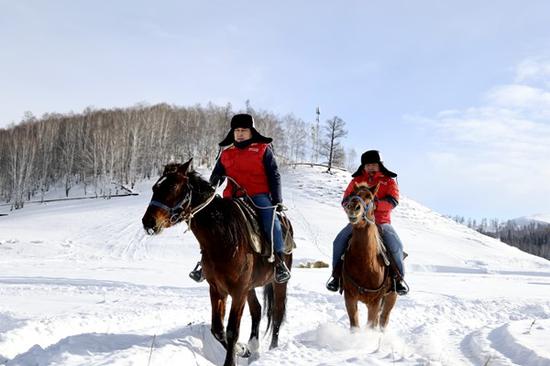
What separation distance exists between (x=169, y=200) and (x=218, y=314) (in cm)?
162

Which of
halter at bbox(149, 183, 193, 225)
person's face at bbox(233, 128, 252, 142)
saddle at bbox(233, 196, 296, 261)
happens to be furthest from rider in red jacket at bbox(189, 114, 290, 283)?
halter at bbox(149, 183, 193, 225)

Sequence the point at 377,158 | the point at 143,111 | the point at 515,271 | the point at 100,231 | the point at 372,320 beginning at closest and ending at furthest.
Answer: the point at 372,320, the point at 377,158, the point at 515,271, the point at 100,231, the point at 143,111

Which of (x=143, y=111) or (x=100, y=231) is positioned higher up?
(x=143, y=111)

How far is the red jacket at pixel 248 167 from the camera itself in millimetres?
5965

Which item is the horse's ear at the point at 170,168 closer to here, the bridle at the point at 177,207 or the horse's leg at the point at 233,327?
the bridle at the point at 177,207

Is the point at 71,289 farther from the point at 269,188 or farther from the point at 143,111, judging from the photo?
the point at 143,111

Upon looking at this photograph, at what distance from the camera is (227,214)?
5.06 m

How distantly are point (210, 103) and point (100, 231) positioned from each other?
45.1 metres

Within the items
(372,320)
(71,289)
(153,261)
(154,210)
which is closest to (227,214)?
(154,210)

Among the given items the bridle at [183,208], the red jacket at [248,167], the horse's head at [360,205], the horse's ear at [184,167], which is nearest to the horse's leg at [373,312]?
the horse's head at [360,205]

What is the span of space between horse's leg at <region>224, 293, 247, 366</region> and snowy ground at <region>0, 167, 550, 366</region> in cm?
32

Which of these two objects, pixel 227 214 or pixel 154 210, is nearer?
pixel 154 210

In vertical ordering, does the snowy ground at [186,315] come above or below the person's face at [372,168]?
below

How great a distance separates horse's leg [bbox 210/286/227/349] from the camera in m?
5.20
